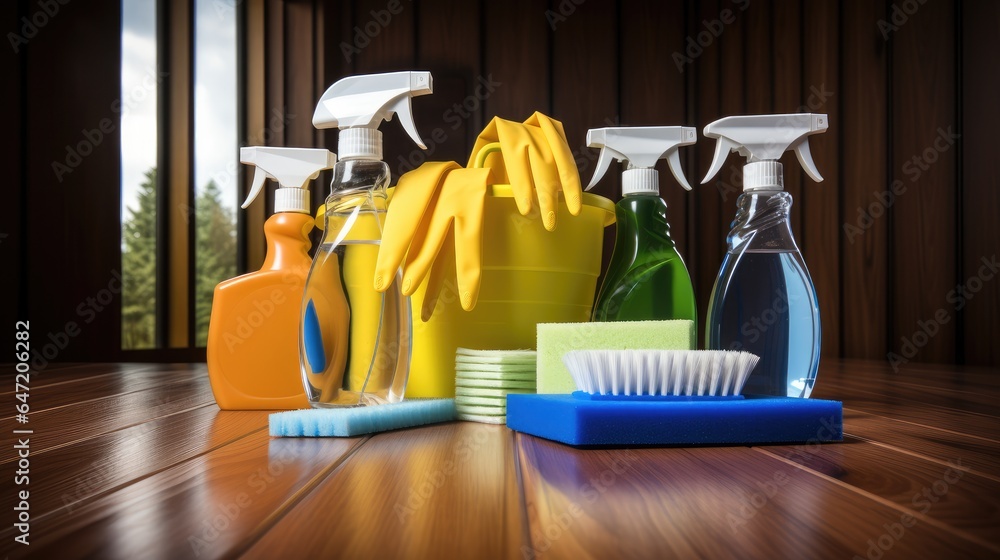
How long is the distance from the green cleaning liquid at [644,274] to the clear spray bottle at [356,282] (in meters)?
0.18

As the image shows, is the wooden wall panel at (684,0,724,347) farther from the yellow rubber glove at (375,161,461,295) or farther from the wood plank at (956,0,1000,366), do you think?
the yellow rubber glove at (375,161,461,295)

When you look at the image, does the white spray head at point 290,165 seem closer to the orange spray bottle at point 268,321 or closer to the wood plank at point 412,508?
the orange spray bottle at point 268,321

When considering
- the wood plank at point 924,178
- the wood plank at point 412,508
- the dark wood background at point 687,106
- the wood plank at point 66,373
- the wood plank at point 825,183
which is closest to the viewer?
the wood plank at point 412,508

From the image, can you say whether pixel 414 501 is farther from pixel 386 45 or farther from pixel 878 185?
pixel 386 45

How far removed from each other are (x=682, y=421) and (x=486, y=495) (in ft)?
0.56

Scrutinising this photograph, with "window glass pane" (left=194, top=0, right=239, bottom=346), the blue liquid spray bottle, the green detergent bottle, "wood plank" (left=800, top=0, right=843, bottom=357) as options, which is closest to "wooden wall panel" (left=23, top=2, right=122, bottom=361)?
"window glass pane" (left=194, top=0, right=239, bottom=346)

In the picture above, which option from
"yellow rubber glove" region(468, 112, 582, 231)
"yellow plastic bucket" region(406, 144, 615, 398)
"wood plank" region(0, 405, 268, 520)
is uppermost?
"yellow rubber glove" region(468, 112, 582, 231)

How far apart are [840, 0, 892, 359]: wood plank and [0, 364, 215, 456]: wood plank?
162cm

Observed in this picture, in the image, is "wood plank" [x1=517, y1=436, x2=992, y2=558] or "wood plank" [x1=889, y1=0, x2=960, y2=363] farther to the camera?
"wood plank" [x1=889, y1=0, x2=960, y2=363]

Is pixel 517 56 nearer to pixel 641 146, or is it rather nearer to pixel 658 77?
pixel 658 77

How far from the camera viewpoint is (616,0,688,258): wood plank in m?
2.27

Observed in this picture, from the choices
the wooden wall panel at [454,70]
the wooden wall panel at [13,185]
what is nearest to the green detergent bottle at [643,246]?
the wooden wall panel at [13,185]

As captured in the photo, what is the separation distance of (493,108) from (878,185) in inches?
40.9

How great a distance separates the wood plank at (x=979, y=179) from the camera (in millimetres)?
1598
